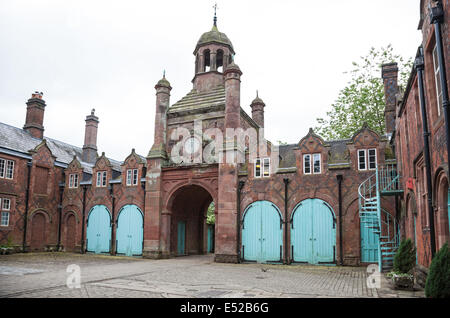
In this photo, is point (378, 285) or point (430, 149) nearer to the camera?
point (430, 149)

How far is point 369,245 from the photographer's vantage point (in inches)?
691

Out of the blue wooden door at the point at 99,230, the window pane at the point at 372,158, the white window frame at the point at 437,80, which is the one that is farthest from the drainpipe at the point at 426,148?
the blue wooden door at the point at 99,230

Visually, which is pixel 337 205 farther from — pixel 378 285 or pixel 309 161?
pixel 378 285

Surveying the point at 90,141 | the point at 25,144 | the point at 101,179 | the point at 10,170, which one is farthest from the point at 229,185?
the point at 90,141

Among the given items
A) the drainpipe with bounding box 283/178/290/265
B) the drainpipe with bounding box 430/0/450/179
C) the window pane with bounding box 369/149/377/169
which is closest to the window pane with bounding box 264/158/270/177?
the drainpipe with bounding box 283/178/290/265

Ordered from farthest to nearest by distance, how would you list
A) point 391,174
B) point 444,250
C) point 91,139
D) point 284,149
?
point 91,139
point 284,149
point 391,174
point 444,250

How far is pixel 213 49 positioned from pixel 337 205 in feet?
43.8

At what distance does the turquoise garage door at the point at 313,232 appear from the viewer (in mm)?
18312

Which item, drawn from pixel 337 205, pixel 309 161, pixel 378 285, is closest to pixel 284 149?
pixel 309 161

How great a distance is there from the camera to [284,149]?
22531 millimetres

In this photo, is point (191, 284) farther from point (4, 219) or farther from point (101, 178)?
point (4, 219)

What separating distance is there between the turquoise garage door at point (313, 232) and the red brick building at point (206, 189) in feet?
0.17

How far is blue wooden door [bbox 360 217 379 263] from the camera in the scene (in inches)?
686

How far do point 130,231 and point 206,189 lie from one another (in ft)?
20.5
